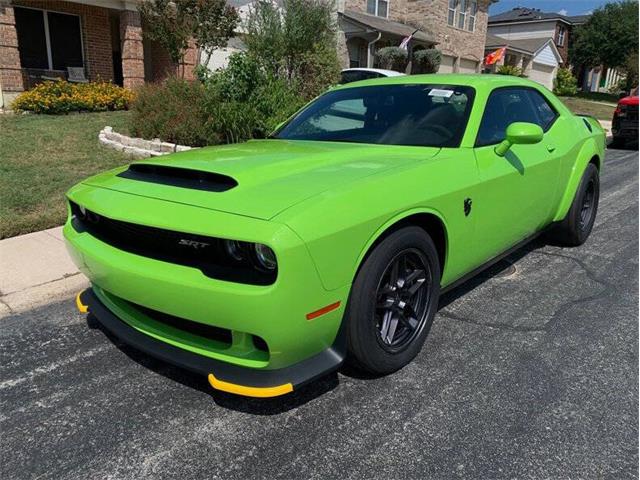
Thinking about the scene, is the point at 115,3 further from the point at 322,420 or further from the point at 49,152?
the point at 322,420

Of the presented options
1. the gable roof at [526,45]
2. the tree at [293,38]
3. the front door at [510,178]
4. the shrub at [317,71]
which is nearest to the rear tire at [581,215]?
the front door at [510,178]

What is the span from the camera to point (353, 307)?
2.39 metres

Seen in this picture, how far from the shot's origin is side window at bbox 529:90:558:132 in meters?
4.32

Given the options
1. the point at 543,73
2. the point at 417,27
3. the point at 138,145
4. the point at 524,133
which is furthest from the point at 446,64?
the point at 524,133

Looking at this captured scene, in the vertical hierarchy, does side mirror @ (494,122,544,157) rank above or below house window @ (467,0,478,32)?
below

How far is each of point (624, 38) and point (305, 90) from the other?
121 ft

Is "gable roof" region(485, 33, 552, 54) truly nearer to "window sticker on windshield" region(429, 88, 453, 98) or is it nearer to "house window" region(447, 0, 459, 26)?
"house window" region(447, 0, 459, 26)

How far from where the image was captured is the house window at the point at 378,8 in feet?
77.9

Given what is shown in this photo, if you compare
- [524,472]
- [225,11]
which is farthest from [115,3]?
[524,472]

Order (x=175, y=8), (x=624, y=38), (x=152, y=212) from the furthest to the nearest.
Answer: (x=624, y=38), (x=175, y=8), (x=152, y=212)

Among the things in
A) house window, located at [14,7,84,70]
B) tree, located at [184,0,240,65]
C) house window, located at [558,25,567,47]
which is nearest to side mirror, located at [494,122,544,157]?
tree, located at [184,0,240,65]

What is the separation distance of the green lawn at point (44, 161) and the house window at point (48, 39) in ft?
12.2

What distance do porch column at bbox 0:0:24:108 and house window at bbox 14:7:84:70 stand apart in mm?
→ 1490

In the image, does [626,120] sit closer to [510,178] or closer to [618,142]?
[618,142]
